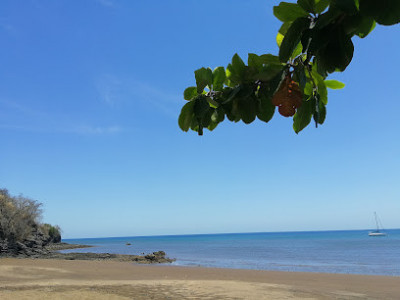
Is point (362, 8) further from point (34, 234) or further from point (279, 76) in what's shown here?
point (34, 234)

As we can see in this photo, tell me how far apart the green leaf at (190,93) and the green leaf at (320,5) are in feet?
1.07

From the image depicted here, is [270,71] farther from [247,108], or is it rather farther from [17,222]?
[17,222]

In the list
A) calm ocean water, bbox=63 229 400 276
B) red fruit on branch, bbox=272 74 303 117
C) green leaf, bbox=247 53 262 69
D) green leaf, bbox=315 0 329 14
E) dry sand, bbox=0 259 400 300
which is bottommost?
calm ocean water, bbox=63 229 400 276

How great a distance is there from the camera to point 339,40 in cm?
56

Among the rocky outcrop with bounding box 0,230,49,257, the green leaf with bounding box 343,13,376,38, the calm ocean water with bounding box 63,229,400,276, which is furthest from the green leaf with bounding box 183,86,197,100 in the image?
the rocky outcrop with bounding box 0,230,49,257

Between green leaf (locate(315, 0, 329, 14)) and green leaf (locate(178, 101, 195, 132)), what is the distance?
1.15ft

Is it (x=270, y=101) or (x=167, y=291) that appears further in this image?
(x=167, y=291)

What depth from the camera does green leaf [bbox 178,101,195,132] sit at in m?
0.81

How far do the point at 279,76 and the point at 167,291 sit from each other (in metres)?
14.0

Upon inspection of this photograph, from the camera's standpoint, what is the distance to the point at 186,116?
2.69 ft

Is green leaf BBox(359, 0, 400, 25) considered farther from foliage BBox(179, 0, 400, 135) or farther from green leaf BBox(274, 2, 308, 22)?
green leaf BBox(274, 2, 308, 22)

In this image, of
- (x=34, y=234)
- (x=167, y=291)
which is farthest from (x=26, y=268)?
(x=34, y=234)

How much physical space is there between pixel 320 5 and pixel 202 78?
0.29 m

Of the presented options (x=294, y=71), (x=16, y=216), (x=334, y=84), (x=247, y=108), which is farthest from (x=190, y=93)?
(x=16, y=216)
